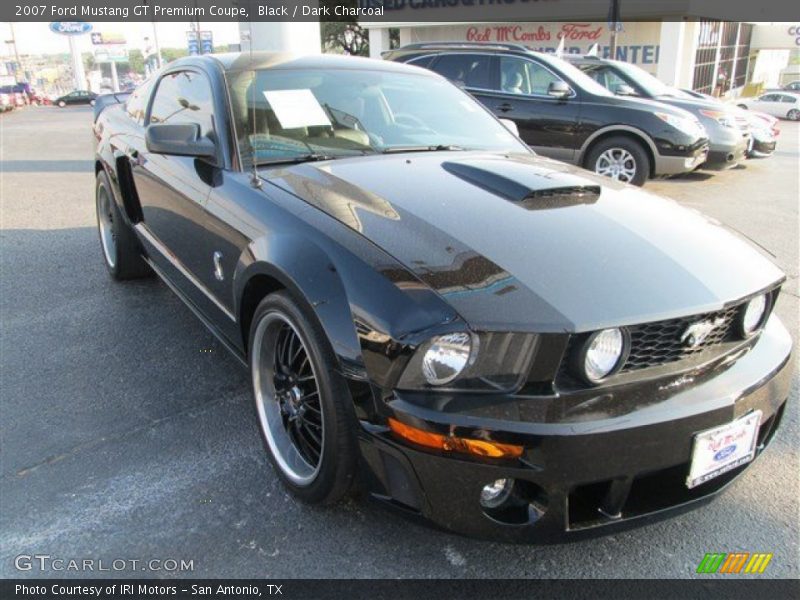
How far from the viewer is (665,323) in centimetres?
195

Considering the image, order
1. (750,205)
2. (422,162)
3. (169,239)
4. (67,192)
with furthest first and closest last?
(67,192) → (750,205) → (169,239) → (422,162)

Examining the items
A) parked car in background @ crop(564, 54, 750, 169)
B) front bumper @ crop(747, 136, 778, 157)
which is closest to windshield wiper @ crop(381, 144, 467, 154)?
parked car in background @ crop(564, 54, 750, 169)

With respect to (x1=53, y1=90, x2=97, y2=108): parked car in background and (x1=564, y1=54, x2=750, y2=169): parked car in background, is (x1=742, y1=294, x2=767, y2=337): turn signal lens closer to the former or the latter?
(x1=564, y1=54, x2=750, y2=169): parked car in background

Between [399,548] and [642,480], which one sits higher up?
[642,480]

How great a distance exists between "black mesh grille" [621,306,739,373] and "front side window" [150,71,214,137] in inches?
85.1

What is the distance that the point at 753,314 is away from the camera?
2246mm

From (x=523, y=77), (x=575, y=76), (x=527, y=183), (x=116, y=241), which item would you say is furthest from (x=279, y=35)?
(x=527, y=183)

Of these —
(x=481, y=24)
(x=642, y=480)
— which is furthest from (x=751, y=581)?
(x=481, y=24)

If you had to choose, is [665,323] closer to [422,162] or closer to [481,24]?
[422,162]

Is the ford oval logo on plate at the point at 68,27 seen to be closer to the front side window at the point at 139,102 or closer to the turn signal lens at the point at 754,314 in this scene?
the front side window at the point at 139,102

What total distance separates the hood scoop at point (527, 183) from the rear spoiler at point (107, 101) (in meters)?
3.59

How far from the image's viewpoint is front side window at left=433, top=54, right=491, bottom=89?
29.3ft

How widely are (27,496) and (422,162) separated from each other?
→ 6.92ft

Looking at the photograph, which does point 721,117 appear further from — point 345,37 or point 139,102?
point 345,37
